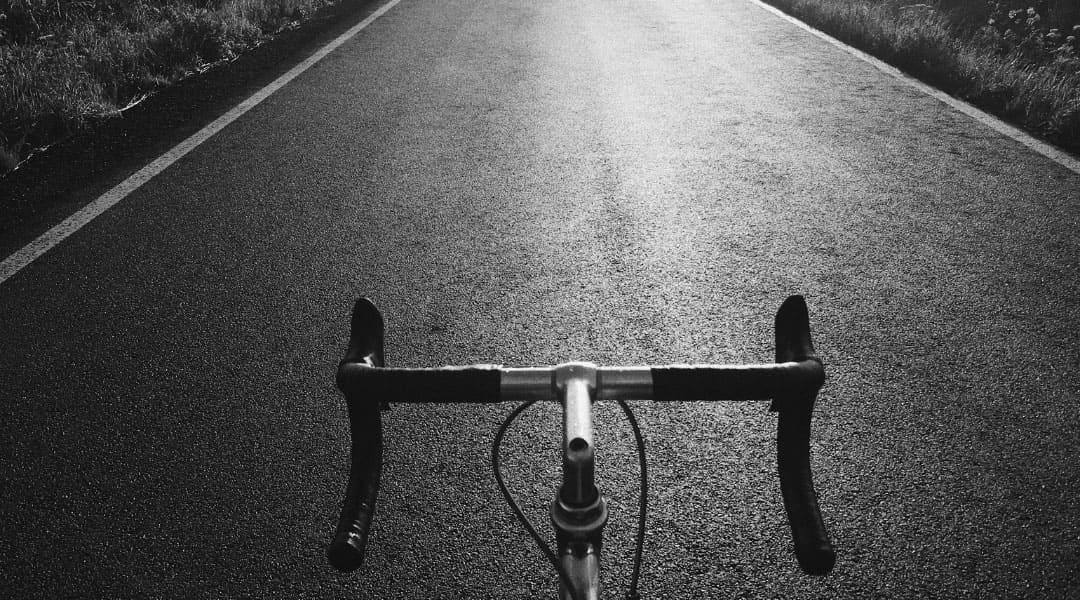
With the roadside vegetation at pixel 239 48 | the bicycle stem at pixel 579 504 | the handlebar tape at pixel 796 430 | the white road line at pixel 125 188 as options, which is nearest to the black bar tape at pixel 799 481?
the handlebar tape at pixel 796 430

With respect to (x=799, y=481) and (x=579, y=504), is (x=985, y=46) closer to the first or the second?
(x=799, y=481)

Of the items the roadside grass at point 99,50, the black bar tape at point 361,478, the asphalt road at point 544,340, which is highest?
the black bar tape at point 361,478

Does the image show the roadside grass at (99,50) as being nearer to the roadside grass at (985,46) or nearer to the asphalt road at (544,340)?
the asphalt road at (544,340)

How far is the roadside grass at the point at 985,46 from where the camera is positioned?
6375mm

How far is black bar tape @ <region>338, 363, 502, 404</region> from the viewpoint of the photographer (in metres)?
1.22

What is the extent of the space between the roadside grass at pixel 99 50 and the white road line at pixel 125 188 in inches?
34.8

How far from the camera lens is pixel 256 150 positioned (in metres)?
5.80

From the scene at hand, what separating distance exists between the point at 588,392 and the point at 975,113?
22.0 ft

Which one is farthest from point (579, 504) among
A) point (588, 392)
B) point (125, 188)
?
point (125, 188)

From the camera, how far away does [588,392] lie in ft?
3.93

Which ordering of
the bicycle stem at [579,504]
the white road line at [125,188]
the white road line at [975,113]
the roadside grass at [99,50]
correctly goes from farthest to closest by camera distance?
the roadside grass at [99,50] → the white road line at [975,113] → the white road line at [125,188] → the bicycle stem at [579,504]

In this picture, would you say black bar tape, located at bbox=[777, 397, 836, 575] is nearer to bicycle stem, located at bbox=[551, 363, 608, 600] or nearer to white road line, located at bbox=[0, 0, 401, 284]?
bicycle stem, located at bbox=[551, 363, 608, 600]

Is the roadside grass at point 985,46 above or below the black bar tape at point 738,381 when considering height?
below

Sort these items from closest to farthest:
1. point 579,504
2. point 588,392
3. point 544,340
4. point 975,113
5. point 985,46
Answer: point 579,504 → point 588,392 → point 544,340 → point 975,113 → point 985,46
